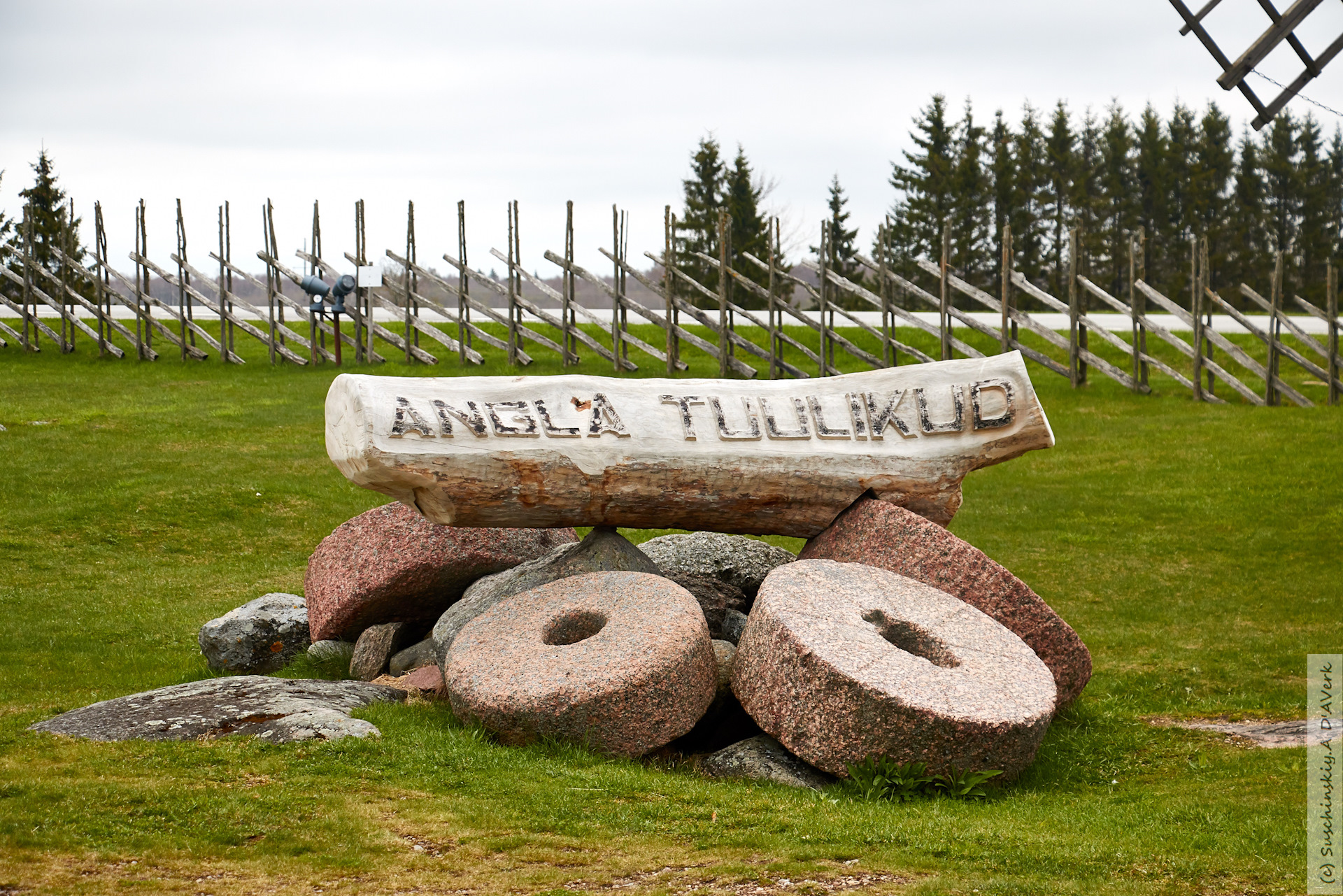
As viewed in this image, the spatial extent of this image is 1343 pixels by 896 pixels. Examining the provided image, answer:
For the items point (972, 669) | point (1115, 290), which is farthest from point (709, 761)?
point (1115, 290)

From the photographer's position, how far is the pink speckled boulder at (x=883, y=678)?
554 cm

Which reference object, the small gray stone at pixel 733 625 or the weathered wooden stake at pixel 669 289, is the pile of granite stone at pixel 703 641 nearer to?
the small gray stone at pixel 733 625

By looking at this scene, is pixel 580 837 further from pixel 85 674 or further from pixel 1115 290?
pixel 1115 290

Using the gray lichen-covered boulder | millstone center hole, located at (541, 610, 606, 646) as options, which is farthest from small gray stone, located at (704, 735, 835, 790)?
the gray lichen-covered boulder

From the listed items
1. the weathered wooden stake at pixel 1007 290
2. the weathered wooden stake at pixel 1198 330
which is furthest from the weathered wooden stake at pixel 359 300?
the weathered wooden stake at pixel 1198 330

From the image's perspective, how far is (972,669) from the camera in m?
6.01

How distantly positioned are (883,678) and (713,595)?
241cm

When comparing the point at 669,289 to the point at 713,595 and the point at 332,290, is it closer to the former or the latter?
the point at 332,290

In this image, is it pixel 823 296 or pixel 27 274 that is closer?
pixel 823 296

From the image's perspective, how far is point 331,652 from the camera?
7.89 m

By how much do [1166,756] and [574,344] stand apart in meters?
16.4

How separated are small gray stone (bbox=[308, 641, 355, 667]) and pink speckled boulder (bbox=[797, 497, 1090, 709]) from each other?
288cm

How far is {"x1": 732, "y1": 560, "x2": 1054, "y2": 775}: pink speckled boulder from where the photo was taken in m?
5.54

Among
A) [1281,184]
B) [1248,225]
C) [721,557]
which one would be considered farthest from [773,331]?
[1281,184]
